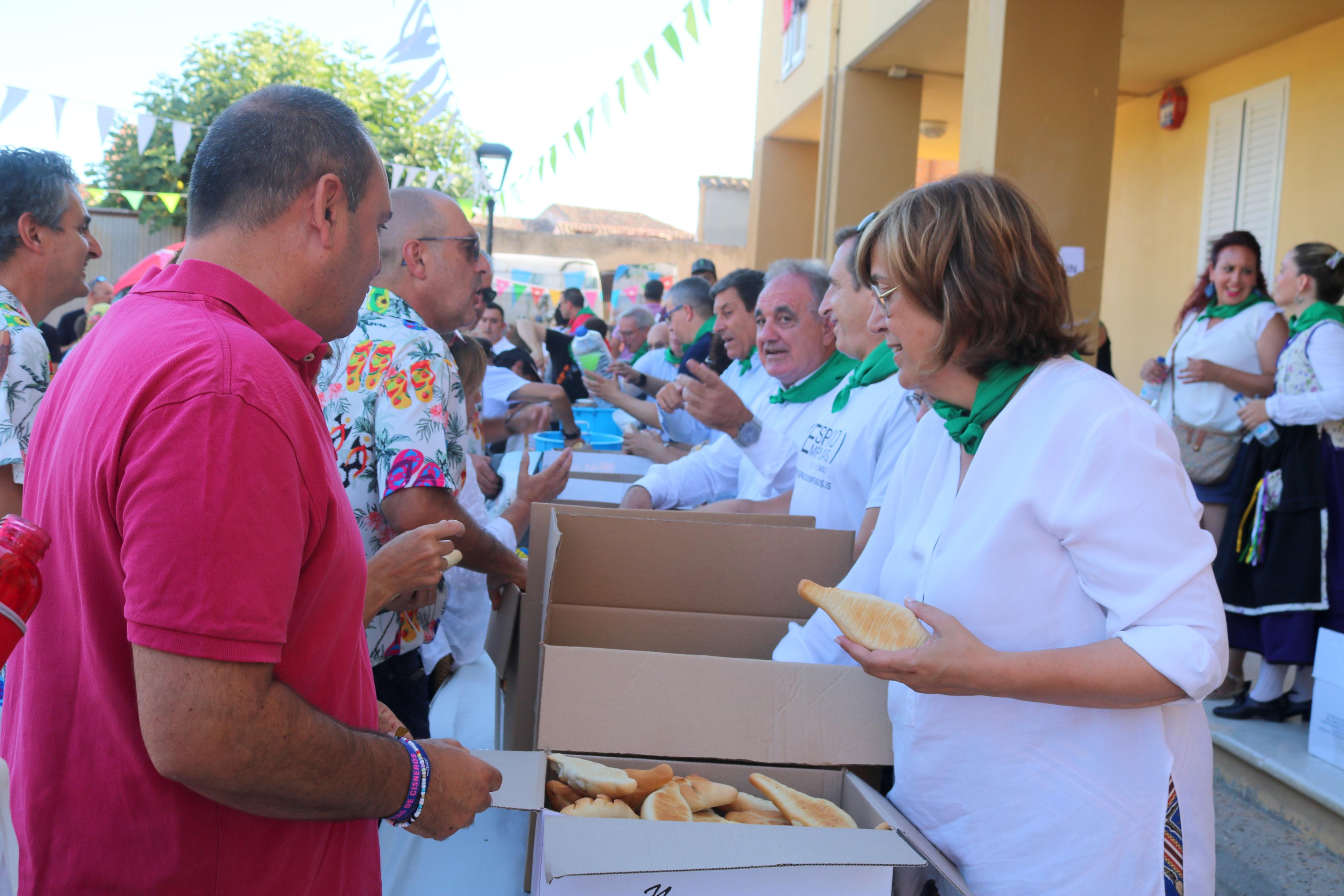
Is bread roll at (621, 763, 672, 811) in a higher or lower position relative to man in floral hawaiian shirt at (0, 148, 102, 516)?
lower

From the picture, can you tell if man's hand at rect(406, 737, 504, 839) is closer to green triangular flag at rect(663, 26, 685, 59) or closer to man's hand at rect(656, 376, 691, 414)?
man's hand at rect(656, 376, 691, 414)

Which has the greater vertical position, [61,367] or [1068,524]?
[61,367]

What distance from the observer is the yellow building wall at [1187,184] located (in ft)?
18.1

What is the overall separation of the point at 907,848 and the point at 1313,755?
113 inches

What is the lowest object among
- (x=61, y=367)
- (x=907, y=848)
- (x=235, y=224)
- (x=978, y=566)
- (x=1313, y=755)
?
(x=1313, y=755)

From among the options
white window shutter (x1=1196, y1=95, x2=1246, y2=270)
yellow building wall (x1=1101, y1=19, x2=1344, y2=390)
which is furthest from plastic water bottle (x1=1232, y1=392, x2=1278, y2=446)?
white window shutter (x1=1196, y1=95, x2=1246, y2=270)

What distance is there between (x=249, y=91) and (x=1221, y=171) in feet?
71.2

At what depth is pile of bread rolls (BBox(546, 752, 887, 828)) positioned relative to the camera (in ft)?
4.51

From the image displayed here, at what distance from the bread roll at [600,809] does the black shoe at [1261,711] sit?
329 centimetres

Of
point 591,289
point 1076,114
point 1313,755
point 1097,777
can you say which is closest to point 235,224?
point 1097,777

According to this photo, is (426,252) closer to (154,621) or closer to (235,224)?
(235,224)

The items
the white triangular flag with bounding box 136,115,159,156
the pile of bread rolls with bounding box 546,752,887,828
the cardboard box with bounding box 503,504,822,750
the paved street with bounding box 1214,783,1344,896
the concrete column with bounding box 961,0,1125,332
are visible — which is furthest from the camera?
the white triangular flag with bounding box 136,115,159,156

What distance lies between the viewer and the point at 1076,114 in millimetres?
4906

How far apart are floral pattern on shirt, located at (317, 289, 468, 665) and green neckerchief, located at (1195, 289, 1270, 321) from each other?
3699mm
